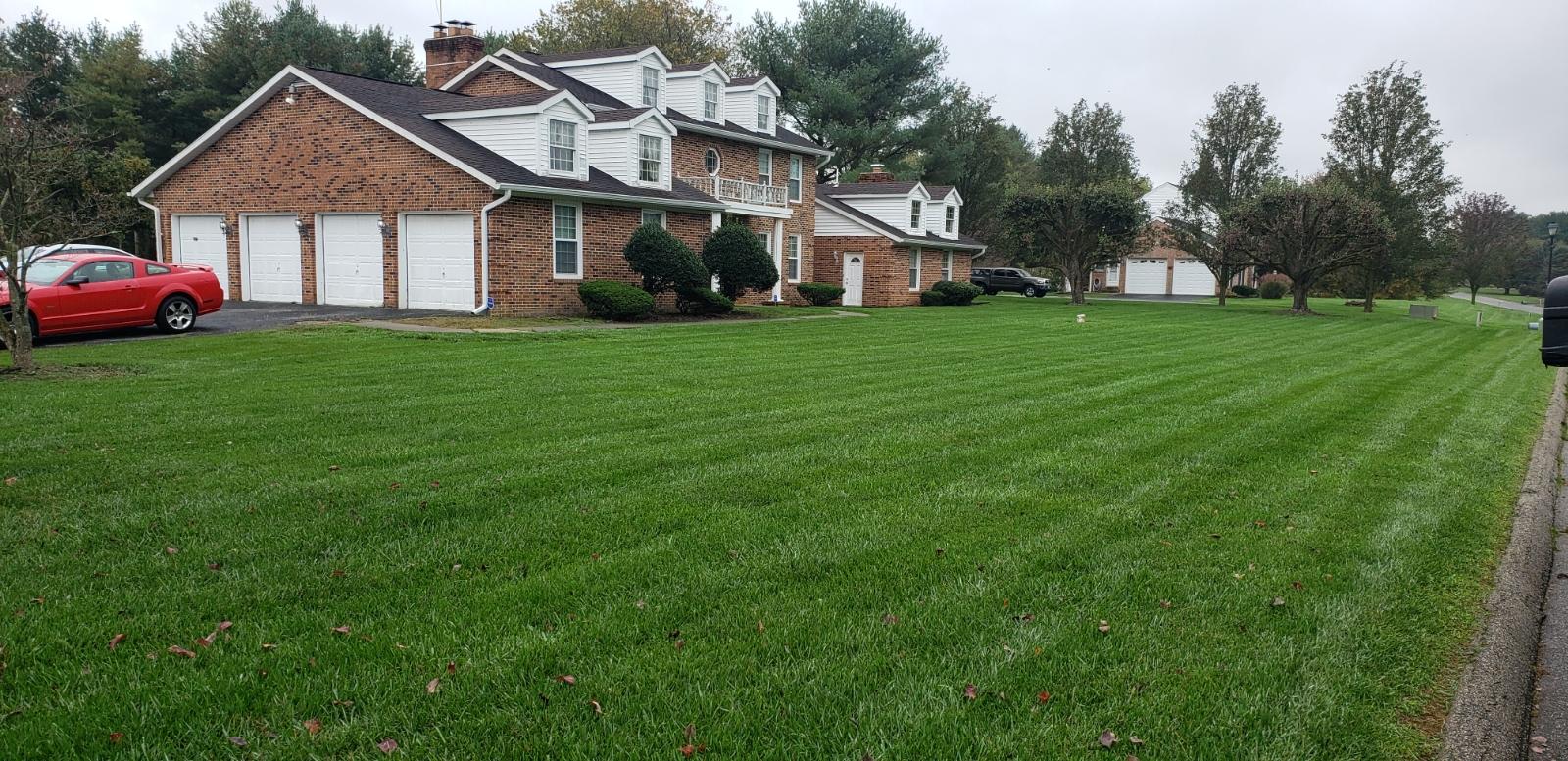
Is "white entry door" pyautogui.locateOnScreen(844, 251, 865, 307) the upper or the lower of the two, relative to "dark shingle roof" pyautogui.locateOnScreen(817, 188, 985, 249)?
lower

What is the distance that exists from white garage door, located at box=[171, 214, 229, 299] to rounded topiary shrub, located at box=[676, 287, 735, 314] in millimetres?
11176

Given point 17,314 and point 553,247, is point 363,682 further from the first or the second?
point 553,247

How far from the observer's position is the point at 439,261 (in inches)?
874

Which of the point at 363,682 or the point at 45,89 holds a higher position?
the point at 45,89

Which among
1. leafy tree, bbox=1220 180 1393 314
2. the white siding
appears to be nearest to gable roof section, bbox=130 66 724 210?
the white siding

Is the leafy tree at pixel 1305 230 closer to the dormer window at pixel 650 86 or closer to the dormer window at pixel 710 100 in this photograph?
the dormer window at pixel 710 100

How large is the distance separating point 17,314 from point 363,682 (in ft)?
32.6

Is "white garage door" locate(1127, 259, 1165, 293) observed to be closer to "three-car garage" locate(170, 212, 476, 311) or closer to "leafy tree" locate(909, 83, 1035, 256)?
"leafy tree" locate(909, 83, 1035, 256)

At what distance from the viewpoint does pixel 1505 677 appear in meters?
3.83

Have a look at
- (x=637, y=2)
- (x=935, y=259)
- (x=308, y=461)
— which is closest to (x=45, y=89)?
(x=637, y=2)

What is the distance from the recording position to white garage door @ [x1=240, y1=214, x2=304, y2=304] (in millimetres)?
23766

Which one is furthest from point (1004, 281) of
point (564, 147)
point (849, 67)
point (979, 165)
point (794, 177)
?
point (564, 147)

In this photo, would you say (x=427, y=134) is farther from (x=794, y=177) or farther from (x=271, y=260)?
(x=794, y=177)

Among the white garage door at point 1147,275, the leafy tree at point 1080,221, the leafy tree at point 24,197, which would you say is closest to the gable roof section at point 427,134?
the leafy tree at point 24,197
